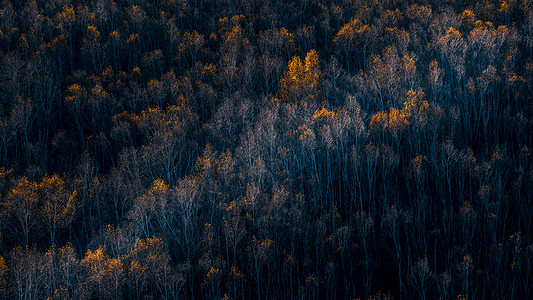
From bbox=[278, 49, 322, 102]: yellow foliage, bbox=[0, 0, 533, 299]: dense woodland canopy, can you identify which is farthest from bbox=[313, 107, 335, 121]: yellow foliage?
bbox=[278, 49, 322, 102]: yellow foliage

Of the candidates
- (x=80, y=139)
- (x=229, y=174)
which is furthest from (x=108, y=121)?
(x=229, y=174)

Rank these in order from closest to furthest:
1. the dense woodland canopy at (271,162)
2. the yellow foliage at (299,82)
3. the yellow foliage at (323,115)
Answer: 1. the dense woodland canopy at (271,162)
2. the yellow foliage at (323,115)
3. the yellow foliage at (299,82)

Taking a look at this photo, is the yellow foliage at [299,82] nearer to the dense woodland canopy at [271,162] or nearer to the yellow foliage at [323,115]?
the dense woodland canopy at [271,162]

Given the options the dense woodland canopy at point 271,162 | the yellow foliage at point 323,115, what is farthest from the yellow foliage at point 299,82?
the yellow foliage at point 323,115

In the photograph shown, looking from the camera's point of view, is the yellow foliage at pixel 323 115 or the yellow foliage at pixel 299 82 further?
the yellow foliage at pixel 299 82

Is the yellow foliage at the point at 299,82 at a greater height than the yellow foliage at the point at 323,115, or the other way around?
the yellow foliage at the point at 299,82

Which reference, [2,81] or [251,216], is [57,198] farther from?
[2,81]

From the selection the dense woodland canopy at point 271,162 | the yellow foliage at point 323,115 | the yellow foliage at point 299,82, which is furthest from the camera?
the yellow foliage at point 299,82

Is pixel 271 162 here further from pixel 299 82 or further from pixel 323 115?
pixel 299 82
